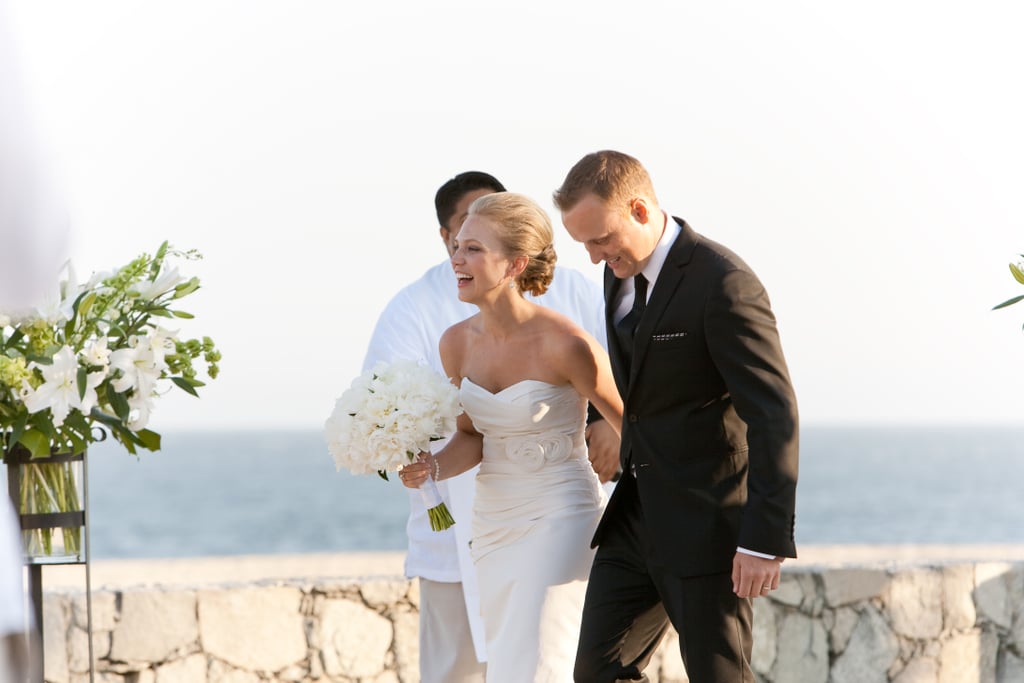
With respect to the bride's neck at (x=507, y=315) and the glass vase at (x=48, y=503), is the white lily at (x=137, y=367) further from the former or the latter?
the bride's neck at (x=507, y=315)

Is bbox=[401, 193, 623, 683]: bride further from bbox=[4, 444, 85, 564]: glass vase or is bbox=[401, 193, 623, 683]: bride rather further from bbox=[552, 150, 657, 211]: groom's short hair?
bbox=[4, 444, 85, 564]: glass vase

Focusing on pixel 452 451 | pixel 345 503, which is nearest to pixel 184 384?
pixel 452 451

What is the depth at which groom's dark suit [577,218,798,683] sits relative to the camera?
132 inches

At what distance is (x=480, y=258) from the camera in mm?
4191

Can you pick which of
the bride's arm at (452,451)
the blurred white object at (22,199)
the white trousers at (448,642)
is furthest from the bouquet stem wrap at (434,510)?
the blurred white object at (22,199)

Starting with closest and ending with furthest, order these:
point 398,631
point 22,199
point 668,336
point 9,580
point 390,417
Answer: point 22,199 < point 9,580 < point 668,336 < point 390,417 < point 398,631

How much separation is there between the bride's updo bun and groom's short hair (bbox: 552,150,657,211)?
0.55 meters

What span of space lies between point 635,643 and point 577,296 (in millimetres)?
1803

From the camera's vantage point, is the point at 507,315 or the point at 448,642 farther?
the point at 448,642

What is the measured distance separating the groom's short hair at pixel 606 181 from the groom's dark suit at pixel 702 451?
0.57 ft

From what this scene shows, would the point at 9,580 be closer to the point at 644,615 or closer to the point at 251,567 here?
the point at 644,615

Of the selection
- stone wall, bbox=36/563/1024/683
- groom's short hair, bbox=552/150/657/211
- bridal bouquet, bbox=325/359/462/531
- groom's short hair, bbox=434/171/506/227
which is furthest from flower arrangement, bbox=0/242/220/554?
stone wall, bbox=36/563/1024/683

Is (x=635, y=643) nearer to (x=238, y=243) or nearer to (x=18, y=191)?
(x=18, y=191)

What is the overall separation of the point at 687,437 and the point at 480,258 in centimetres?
97
